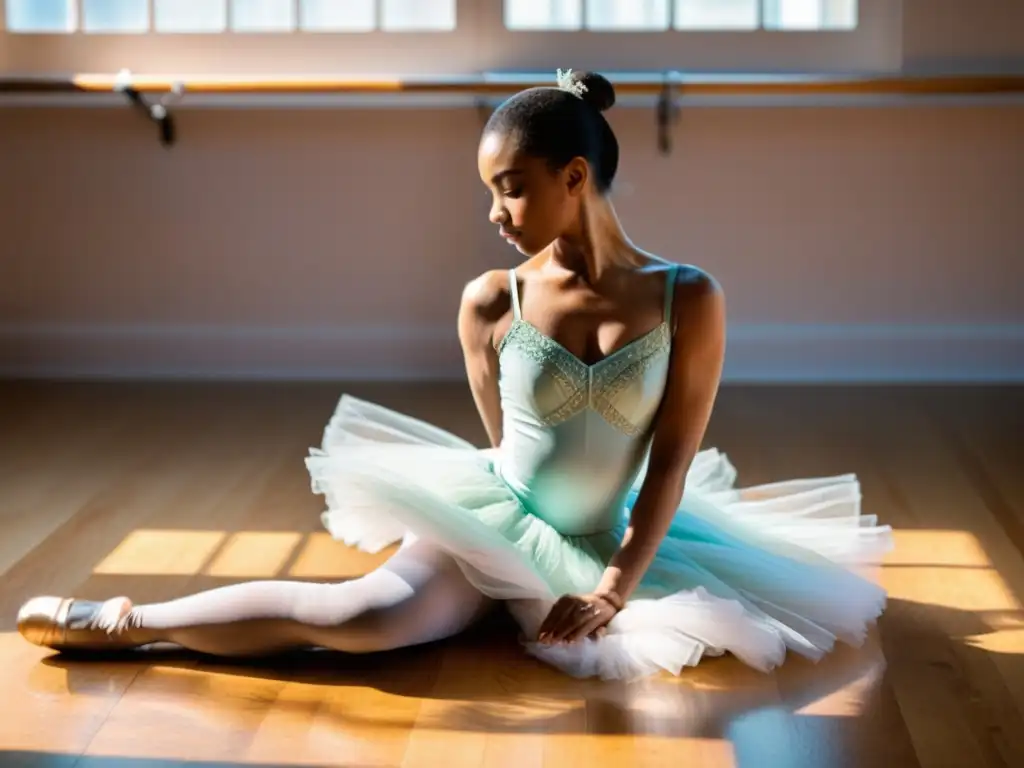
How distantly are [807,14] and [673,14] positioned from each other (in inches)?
13.0

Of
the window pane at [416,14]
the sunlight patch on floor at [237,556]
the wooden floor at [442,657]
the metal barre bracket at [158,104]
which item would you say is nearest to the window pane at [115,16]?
the metal barre bracket at [158,104]

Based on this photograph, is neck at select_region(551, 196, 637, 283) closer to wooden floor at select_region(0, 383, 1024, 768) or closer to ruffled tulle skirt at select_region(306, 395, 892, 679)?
ruffled tulle skirt at select_region(306, 395, 892, 679)

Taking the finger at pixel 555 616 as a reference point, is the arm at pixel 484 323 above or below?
above

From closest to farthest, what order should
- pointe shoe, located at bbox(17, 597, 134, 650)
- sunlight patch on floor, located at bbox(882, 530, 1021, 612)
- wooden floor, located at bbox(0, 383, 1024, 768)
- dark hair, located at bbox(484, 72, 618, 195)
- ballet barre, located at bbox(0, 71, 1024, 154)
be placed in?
wooden floor, located at bbox(0, 383, 1024, 768), dark hair, located at bbox(484, 72, 618, 195), pointe shoe, located at bbox(17, 597, 134, 650), sunlight patch on floor, located at bbox(882, 530, 1021, 612), ballet barre, located at bbox(0, 71, 1024, 154)

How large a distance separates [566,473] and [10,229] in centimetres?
224

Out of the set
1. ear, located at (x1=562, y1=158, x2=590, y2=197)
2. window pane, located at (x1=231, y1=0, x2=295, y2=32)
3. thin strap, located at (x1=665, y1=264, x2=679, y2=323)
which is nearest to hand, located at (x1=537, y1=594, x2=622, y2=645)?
thin strap, located at (x1=665, y1=264, x2=679, y2=323)

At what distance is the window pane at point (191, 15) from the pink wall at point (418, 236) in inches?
8.6

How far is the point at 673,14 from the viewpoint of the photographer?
3.57 metres

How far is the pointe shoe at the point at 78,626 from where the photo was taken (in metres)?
1.87

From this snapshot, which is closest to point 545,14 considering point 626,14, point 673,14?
point 626,14

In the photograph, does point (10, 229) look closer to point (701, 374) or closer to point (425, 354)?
point (425, 354)

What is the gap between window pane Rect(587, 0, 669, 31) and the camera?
11.7 ft

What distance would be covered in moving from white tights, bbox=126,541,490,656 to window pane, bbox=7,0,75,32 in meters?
2.19

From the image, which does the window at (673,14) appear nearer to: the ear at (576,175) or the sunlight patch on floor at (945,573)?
the sunlight patch on floor at (945,573)
